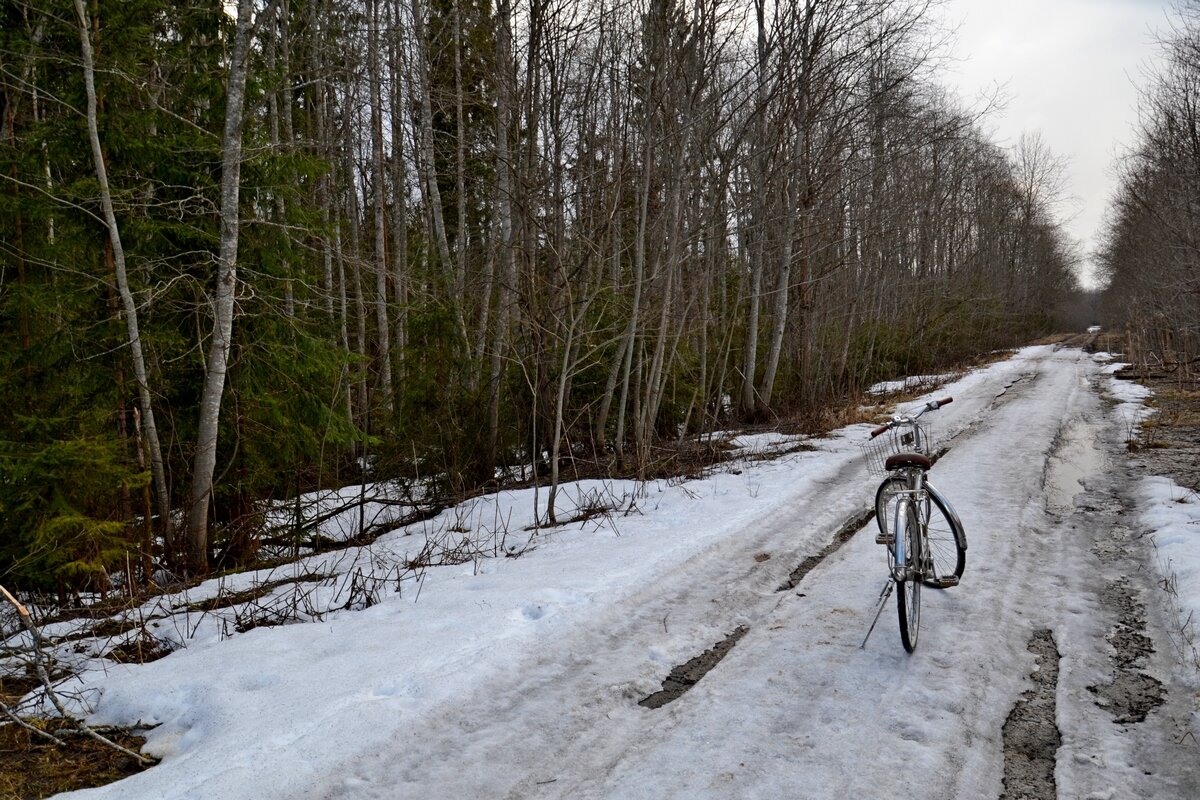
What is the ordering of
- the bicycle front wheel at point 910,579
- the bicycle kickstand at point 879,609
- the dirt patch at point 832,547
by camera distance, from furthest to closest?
the dirt patch at point 832,547
the bicycle kickstand at point 879,609
the bicycle front wheel at point 910,579

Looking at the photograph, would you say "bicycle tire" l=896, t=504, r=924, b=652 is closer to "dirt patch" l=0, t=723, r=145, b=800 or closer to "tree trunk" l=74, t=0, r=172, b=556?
"dirt patch" l=0, t=723, r=145, b=800

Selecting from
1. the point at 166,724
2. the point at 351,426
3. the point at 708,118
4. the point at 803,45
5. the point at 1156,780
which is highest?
the point at 803,45

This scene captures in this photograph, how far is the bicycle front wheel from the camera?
14.1 ft

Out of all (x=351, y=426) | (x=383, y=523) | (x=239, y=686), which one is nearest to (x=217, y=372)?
(x=351, y=426)

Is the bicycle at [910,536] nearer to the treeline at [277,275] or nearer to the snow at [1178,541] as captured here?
the snow at [1178,541]

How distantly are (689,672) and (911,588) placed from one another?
154 centimetres

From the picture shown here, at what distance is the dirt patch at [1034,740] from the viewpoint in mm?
3162

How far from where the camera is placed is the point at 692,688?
411 cm

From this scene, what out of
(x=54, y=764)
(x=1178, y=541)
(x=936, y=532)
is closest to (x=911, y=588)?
(x=936, y=532)

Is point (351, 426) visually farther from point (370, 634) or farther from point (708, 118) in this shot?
point (708, 118)

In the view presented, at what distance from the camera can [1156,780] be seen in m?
3.17

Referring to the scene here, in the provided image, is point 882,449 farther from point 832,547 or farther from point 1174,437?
point 832,547

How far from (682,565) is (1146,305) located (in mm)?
34461

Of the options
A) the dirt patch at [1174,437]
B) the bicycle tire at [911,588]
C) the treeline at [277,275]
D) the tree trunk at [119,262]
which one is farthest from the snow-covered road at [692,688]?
the tree trunk at [119,262]
